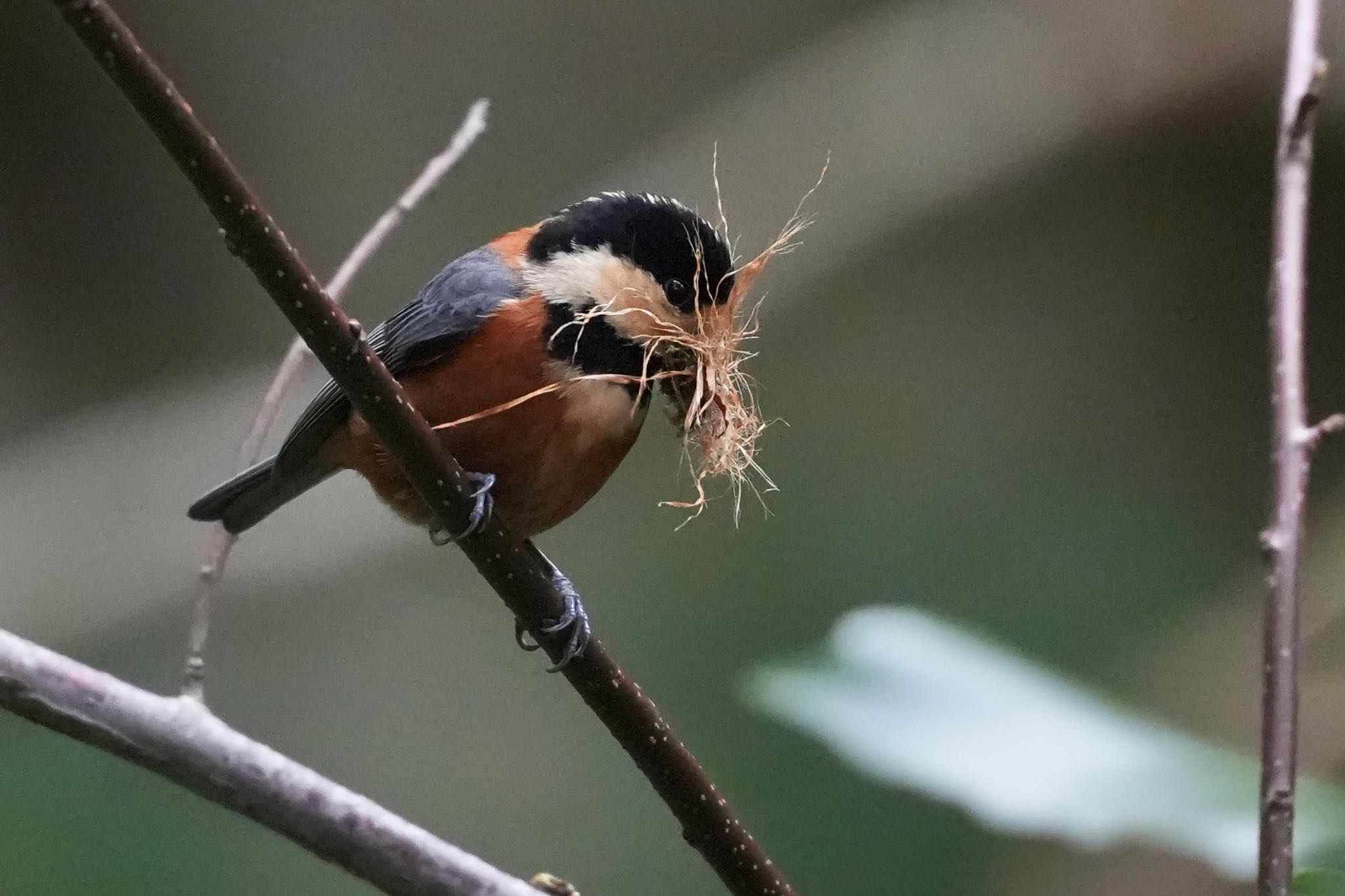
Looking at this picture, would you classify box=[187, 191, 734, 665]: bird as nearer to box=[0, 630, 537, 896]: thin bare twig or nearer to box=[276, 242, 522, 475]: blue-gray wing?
box=[276, 242, 522, 475]: blue-gray wing

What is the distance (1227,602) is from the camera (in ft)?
8.52

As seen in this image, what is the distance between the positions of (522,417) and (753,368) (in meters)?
1.63

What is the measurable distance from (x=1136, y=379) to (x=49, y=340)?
2.51 metres

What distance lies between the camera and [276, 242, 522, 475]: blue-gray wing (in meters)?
1.26

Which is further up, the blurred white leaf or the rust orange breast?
the rust orange breast

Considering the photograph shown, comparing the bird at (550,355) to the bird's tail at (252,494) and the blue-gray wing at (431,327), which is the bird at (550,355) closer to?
the blue-gray wing at (431,327)

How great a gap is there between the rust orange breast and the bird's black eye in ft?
0.35

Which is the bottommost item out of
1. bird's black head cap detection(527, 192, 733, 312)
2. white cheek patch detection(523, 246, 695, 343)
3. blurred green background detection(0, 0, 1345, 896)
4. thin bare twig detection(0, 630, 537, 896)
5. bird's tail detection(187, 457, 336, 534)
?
thin bare twig detection(0, 630, 537, 896)

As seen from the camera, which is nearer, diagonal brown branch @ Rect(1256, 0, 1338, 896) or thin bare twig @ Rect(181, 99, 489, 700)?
diagonal brown branch @ Rect(1256, 0, 1338, 896)

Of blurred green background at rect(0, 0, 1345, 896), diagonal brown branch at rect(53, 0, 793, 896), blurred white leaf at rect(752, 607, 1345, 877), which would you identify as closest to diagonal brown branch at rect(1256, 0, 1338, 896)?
blurred white leaf at rect(752, 607, 1345, 877)

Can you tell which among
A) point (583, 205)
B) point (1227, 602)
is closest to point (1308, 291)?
point (1227, 602)

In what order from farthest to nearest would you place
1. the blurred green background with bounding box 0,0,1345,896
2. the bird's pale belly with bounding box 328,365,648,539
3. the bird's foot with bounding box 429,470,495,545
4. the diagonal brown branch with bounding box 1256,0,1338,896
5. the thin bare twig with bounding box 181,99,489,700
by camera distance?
the blurred green background with bounding box 0,0,1345,896
the thin bare twig with bounding box 181,99,489,700
the bird's pale belly with bounding box 328,365,648,539
the bird's foot with bounding box 429,470,495,545
the diagonal brown branch with bounding box 1256,0,1338,896

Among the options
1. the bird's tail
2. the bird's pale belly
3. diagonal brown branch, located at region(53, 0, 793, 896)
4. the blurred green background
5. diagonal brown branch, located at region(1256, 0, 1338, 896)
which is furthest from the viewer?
the blurred green background

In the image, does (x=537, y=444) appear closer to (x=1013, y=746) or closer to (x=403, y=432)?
(x=403, y=432)
